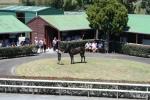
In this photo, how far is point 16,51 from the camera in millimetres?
43938

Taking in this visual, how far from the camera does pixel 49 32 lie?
50.7 m

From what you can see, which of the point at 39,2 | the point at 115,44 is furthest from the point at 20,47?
the point at 39,2

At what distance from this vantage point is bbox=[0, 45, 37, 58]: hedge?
43.0 meters

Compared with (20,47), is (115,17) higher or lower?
higher

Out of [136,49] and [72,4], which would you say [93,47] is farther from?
[72,4]

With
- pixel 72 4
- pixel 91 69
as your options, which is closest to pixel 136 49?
pixel 91 69

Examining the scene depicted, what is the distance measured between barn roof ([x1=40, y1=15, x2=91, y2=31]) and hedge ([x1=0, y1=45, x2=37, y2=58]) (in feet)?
15.5

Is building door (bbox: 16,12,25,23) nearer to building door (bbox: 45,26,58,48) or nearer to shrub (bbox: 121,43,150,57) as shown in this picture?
building door (bbox: 45,26,58,48)

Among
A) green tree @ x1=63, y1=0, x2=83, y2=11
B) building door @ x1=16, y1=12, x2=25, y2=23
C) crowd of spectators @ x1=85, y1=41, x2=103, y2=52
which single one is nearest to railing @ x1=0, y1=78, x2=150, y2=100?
crowd of spectators @ x1=85, y1=41, x2=103, y2=52

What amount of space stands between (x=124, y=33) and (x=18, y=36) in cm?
1174

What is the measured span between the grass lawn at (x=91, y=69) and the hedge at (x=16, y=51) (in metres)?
3.83

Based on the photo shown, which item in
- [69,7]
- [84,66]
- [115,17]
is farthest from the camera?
[69,7]

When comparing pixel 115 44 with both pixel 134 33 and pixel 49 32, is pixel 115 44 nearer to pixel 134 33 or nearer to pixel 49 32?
pixel 134 33

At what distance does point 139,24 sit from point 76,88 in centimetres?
2334
